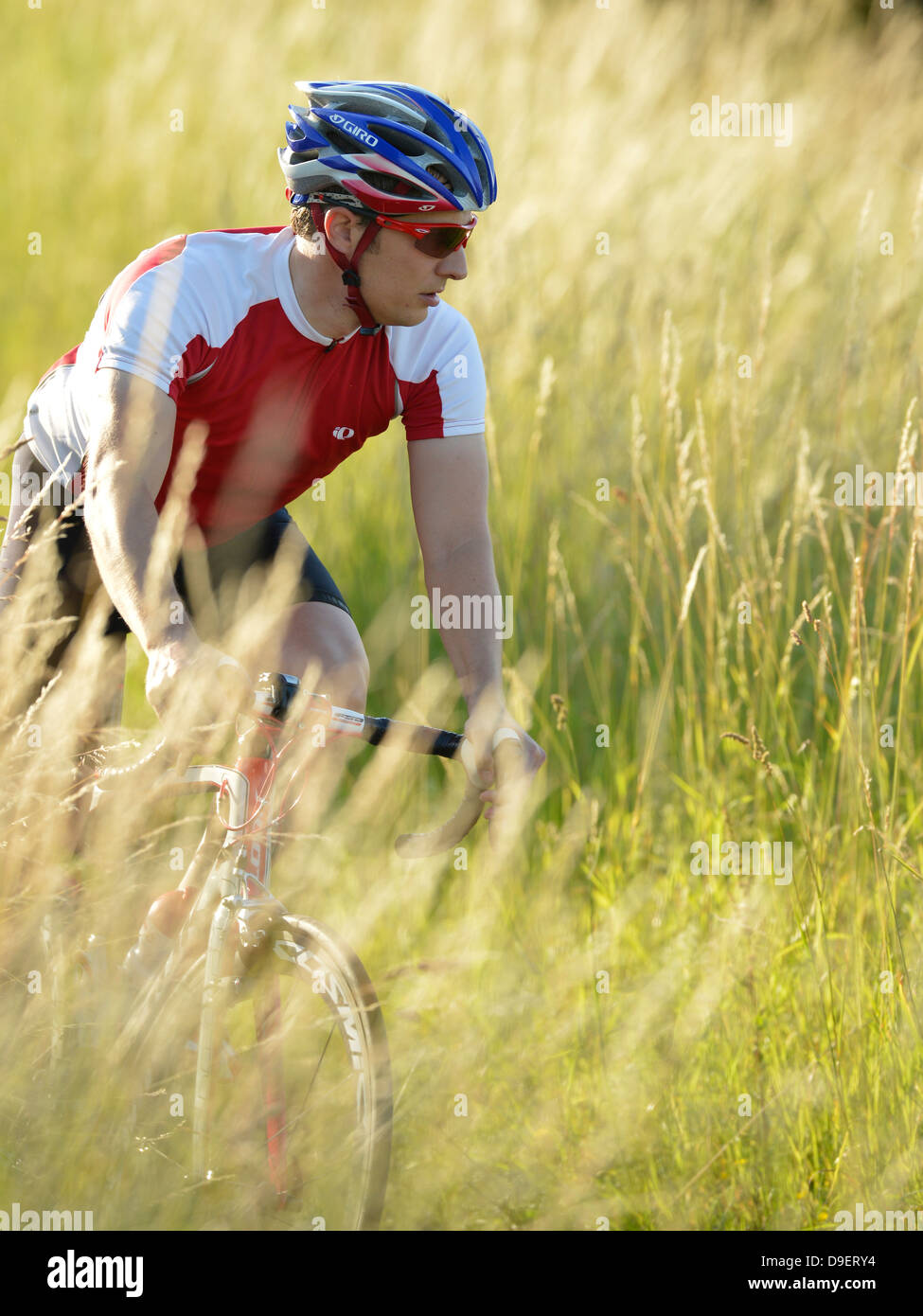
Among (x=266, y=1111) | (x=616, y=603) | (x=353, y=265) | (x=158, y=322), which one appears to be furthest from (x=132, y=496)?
(x=616, y=603)

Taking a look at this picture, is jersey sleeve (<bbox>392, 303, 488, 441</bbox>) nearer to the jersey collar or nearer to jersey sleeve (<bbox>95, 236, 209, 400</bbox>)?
the jersey collar

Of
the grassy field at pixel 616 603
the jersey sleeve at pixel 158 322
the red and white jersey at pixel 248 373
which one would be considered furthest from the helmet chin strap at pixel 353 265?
the grassy field at pixel 616 603

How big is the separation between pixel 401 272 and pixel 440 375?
33 cm

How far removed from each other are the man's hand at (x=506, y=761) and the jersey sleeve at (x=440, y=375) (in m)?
0.77

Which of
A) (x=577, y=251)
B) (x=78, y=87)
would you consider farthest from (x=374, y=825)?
(x=78, y=87)

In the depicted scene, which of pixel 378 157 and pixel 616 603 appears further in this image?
pixel 616 603

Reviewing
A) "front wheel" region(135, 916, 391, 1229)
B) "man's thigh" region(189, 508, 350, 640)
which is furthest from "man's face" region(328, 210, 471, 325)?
"front wheel" region(135, 916, 391, 1229)

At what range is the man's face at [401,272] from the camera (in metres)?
2.50

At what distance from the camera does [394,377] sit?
2820 millimetres

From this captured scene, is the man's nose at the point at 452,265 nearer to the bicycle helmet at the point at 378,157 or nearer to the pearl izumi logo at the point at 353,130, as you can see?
the bicycle helmet at the point at 378,157

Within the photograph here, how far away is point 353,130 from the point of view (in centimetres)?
250

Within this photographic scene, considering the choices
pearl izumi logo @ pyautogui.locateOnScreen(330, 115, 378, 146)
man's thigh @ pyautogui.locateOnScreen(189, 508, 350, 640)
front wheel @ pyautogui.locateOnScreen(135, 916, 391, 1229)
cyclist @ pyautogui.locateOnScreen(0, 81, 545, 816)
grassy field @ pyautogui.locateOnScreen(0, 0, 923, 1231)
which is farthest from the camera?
man's thigh @ pyautogui.locateOnScreen(189, 508, 350, 640)

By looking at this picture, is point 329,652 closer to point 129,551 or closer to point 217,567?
point 217,567

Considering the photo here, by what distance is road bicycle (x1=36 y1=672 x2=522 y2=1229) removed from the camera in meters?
2.21
